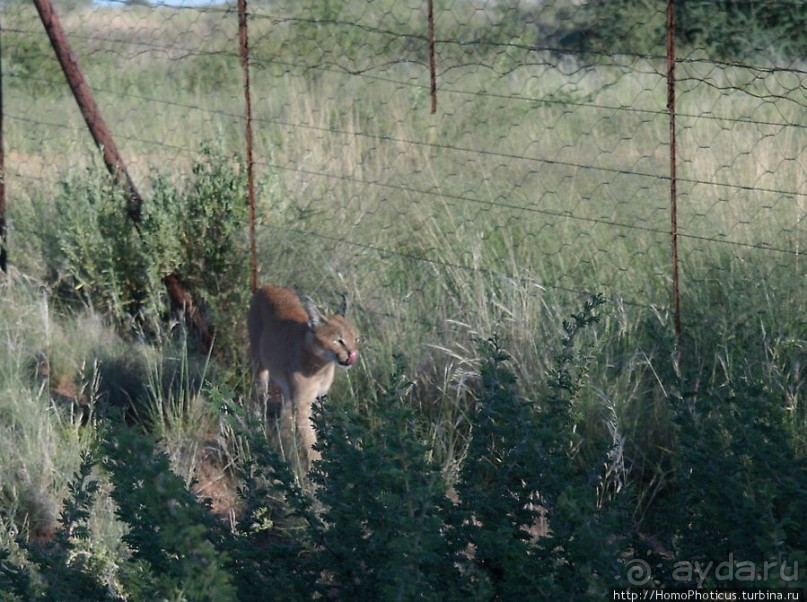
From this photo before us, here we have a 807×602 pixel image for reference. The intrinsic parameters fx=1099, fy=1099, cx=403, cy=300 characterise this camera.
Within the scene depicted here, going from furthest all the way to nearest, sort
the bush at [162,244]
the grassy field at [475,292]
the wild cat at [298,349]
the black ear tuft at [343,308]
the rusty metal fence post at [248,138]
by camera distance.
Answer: the bush at [162,244] → the rusty metal fence post at [248,138] → the black ear tuft at [343,308] → the wild cat at [298,349] → the grassy field at [475,292]

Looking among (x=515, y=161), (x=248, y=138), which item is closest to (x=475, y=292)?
(x=248, y=138)

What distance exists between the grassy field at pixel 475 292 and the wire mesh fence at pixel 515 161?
0.03 metres

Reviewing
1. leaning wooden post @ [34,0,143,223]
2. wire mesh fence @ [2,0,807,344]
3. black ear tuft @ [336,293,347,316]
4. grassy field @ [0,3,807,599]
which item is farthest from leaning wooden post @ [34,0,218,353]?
black ear tuft @ [336,293,347,316]

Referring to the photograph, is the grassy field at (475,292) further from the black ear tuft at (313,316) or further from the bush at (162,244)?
the black ear tuft at (313,316)

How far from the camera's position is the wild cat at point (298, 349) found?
4793mm

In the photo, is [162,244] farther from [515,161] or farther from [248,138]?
[515,161]

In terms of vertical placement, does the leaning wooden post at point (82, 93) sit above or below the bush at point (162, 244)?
above

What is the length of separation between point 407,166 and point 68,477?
3.45 meters

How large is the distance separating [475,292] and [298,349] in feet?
2.81

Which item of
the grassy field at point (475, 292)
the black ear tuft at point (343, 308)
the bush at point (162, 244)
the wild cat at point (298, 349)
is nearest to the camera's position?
the grassy field at point (475, 292)

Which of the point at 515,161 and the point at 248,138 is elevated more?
the point at 248,138

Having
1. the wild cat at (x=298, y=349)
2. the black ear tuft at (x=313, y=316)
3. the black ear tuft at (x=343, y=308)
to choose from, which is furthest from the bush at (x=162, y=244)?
the black ear tuft at (x=313, y=316)

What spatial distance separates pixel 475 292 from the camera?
5086mm

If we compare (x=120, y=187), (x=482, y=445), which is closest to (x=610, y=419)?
(x=482, y=445)
